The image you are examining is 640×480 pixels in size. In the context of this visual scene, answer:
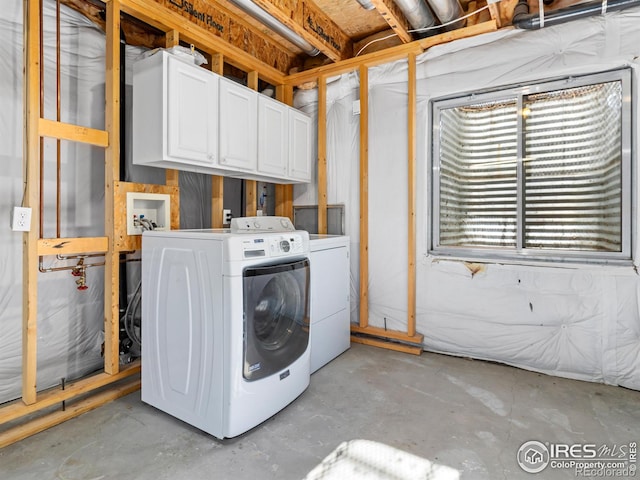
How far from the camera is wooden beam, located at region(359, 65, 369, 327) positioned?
3.29 meters

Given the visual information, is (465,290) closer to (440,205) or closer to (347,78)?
(440,205)

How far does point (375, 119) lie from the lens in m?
3.29

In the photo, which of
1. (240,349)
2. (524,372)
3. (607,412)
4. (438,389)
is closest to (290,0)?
(240,349)

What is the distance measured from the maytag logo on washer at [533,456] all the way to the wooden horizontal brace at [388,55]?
111 inches

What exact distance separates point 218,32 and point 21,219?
2.07m

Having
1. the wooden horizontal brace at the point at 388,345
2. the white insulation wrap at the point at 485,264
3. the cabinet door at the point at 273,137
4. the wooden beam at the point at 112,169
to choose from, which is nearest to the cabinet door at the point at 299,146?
the cabinet door at the point at 273,137

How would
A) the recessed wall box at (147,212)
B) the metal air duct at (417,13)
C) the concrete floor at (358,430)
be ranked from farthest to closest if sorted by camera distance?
the metal air duct at (417,13), the recessed wall box at (147,212), the concrete floor at (358,430)

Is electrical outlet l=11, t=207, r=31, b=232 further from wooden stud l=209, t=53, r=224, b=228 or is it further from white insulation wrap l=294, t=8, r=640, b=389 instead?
white insulation wrap l=294, t=8, r=640, b=389

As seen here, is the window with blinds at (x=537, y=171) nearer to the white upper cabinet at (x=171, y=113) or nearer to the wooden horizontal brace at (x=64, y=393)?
the white upper cabinet at (x=171, y=113)

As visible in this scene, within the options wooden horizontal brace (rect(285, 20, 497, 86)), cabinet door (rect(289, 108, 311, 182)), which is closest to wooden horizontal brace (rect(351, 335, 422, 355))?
cabinet door (rect(289, 108, 311, 182))

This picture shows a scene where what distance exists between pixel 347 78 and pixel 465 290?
2.24 metres

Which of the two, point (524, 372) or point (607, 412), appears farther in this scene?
point (524, 372)

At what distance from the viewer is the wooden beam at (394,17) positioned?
249cm

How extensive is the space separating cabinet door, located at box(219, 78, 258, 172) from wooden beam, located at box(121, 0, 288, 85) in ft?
1.44
